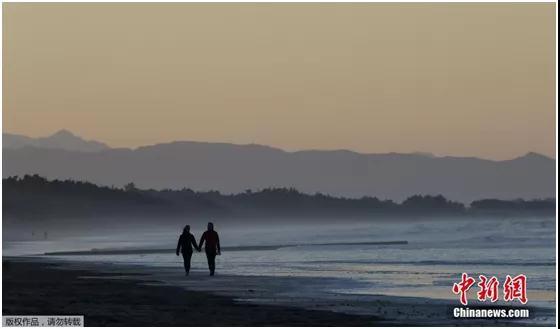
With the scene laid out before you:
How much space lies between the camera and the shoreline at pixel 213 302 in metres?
23.2

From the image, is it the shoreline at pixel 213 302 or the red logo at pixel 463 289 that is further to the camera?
the red logo at pixel 463 289

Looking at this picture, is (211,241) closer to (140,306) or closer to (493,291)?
Answer: (140,306)

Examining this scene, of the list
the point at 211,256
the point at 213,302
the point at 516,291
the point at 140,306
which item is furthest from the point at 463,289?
the point at 211,256

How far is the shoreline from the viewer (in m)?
23.2

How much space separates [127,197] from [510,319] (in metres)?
139

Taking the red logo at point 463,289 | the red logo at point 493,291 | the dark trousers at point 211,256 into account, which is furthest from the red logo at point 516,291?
the dark trousers at point 211,256

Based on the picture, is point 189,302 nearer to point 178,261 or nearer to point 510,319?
point 510,319

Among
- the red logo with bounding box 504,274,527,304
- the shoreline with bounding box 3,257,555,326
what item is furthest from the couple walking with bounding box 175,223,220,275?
the red logo with bounding box 504,274,527,304

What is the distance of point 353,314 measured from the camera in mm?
24266

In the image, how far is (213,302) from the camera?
26.5 m

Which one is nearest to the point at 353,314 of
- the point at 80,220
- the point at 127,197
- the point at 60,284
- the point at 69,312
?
the point at 69,312

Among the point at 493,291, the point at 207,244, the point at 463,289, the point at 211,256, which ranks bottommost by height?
the point at 493,291

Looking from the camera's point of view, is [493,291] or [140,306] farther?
[493,291]

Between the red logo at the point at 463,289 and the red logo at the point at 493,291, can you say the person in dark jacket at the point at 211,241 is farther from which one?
the red logo at the point at 493,291
